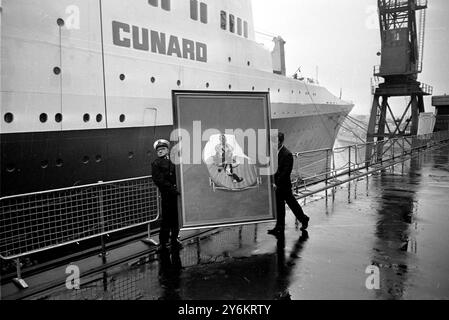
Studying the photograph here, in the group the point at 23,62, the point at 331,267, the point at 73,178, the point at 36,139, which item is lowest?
the point at 331,267

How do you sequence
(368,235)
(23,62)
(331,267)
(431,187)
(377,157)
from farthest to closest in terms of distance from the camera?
1. (377,157)
2. (431,187)
3. (23,62)
4. (368,235)
5. (331,267)

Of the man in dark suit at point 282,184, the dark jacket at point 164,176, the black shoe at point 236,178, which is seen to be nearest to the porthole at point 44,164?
the dark jacket at point 164,176

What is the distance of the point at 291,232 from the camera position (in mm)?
5945

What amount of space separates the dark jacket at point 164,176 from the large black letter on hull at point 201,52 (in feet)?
23.3

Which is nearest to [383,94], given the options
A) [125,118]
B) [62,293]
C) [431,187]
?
[431,187]

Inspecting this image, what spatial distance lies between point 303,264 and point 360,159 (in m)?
9.90

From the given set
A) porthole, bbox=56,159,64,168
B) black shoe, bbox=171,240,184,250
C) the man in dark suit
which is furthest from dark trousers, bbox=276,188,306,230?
porthole, bbox=56,159,64,168

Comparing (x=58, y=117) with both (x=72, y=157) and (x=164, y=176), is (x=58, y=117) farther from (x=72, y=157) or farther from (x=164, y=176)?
(x=164, y=176)

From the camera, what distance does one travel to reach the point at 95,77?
27.6 ft

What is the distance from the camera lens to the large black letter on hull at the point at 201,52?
11.3m

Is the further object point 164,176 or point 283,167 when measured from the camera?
point 283,167

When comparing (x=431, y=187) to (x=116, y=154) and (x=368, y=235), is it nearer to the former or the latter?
(x=368, y=235)

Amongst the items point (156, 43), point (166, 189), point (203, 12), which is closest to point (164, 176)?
point (166, 189)
